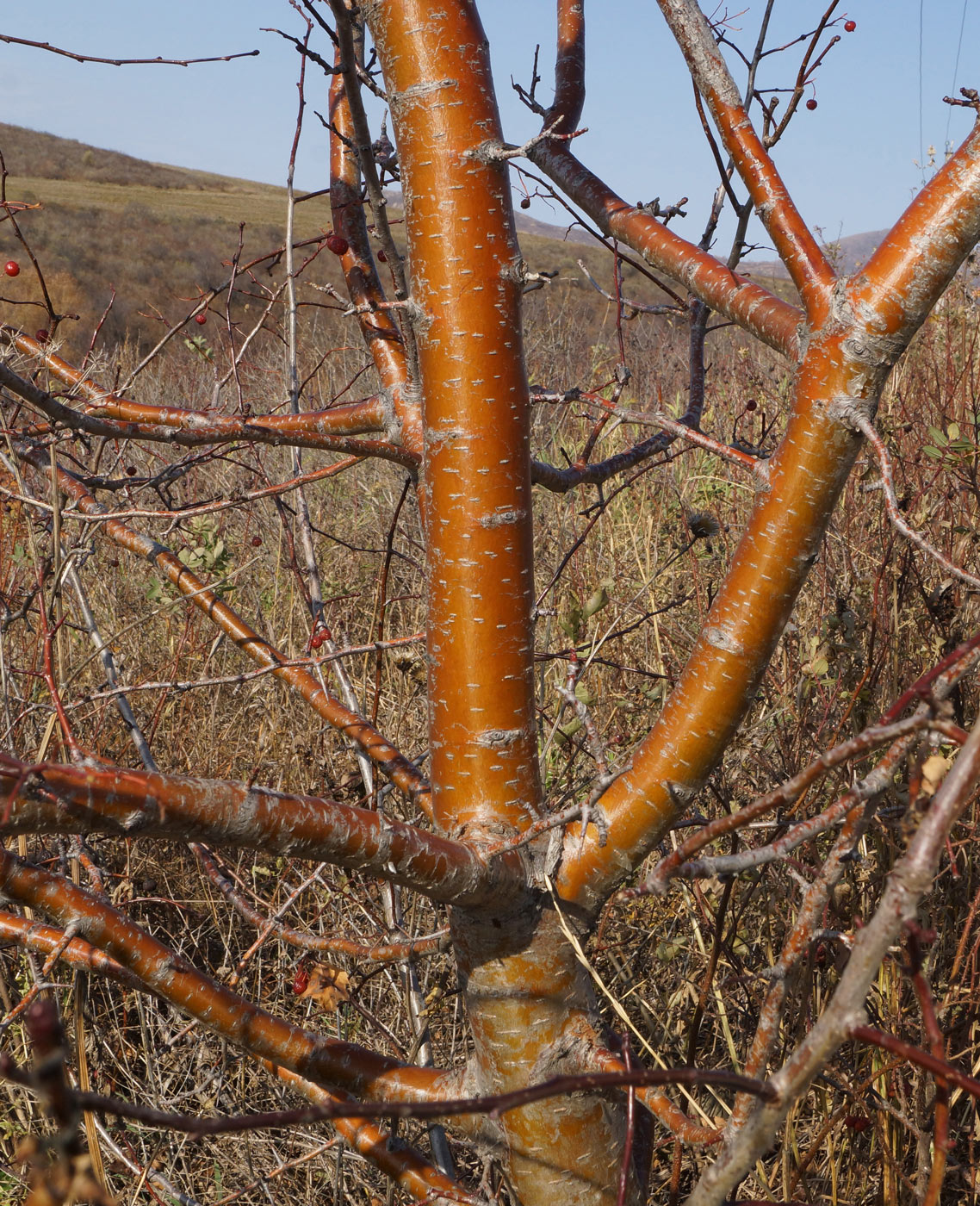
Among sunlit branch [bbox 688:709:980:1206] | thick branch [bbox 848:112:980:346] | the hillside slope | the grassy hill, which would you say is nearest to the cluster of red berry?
thick branch [bbox 848:112:980:346]

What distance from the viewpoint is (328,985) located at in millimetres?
1485

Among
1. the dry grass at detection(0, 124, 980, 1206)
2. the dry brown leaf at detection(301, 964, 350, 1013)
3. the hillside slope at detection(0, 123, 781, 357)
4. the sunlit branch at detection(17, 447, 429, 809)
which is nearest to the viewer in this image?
the sunlit branch at detection(17, 447, 429, 809)

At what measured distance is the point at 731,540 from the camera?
348 centimetres

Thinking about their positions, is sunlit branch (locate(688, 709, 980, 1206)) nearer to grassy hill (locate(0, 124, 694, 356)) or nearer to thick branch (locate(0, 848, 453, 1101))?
thick branch (locate(0, 848, 453, 1101))

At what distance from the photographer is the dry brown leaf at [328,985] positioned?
1441mm

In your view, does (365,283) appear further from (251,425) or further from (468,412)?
(468,412)

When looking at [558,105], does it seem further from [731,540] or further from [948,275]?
[731,540]

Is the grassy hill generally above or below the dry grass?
above

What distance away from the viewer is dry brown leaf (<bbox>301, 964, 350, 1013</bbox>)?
4.73ft

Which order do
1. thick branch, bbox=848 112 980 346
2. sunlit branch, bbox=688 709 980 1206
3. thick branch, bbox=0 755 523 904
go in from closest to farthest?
sunlit branch, bbox=688 709 980 1206 < thick branch, bbox=0 755 523 904 < thick branch, bbox=848 112 980 346

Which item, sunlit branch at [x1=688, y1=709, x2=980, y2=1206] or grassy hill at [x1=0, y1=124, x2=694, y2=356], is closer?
sunlit branch at [x1=688, y1=709, x2=980, y2=1206]

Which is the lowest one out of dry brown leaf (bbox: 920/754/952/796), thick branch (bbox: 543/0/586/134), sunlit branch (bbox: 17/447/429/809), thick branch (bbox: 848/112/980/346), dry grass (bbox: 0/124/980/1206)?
dry grass (bbox: 0/124/980/1206)

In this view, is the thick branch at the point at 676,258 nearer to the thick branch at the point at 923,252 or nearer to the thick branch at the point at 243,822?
the thick branch at the point at 923,252

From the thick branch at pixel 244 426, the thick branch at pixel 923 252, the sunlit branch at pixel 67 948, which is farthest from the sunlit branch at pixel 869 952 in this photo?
the thick branch at pixel 244 426
